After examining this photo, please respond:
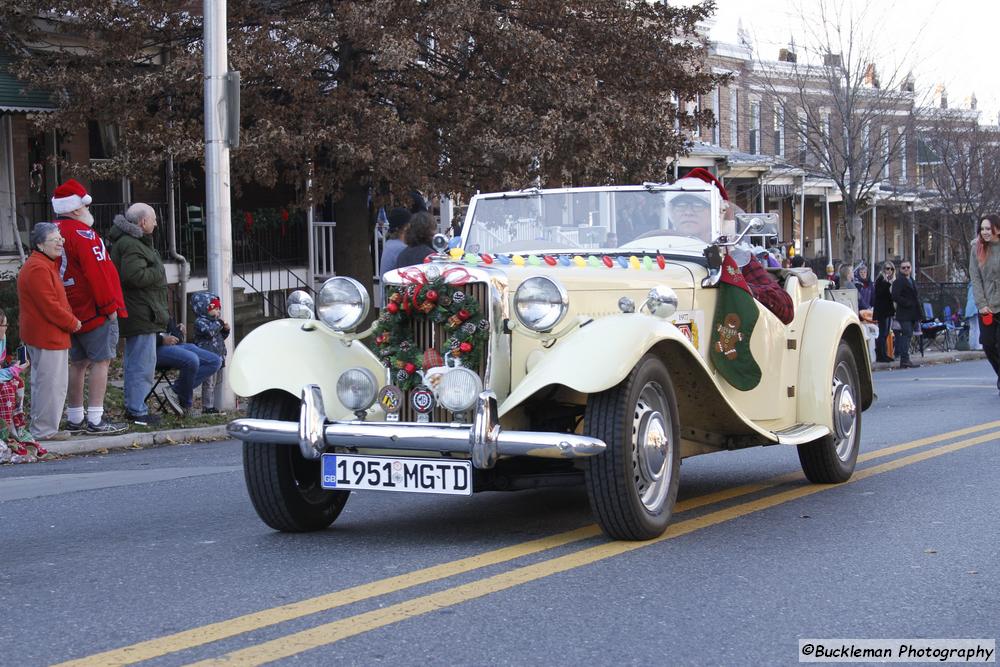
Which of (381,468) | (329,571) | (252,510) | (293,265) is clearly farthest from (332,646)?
(293,265)

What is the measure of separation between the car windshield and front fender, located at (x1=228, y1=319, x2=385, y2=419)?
5.29 ft

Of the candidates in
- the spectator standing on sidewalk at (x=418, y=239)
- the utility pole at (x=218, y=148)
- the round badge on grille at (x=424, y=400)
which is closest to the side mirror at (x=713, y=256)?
the round badge on grille at (x=424, y=400)

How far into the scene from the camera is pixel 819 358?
8195 millimetres

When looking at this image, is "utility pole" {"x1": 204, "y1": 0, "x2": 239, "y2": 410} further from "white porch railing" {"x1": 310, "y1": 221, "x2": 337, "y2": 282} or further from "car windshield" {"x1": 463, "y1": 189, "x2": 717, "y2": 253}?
"white porch railing" {"x1": 310, "y1": 221, "x2": 337, "y2": 282}

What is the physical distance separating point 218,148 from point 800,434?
323 inches

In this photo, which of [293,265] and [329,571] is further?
[293,265]

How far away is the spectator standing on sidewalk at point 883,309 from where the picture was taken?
79.0ft

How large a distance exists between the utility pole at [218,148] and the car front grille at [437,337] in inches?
307

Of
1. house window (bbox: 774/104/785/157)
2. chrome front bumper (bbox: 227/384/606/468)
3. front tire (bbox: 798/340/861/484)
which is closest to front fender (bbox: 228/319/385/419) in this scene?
chrome front bumper (bbox: 227/384/606/468)

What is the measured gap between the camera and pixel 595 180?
20531 mm

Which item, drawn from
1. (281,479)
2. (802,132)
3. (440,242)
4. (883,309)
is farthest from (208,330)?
(802,132)

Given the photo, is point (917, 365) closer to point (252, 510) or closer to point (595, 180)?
point (595, 180)

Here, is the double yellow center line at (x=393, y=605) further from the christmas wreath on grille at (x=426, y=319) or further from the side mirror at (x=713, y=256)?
the side mirror at (x=713, y=256)

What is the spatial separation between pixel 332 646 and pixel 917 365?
71.0ft
